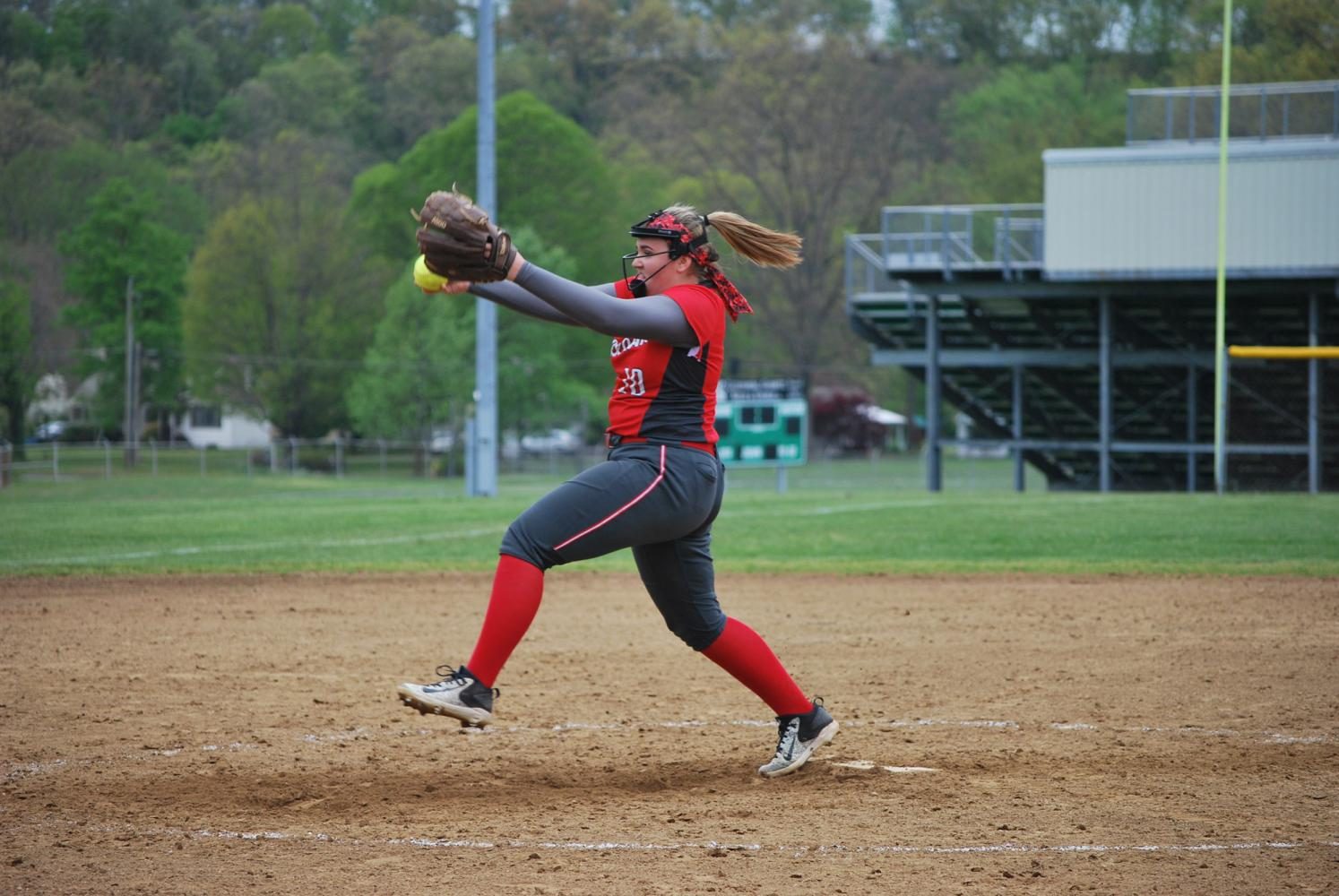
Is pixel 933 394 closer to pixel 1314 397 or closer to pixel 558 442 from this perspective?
pixel 1314 397

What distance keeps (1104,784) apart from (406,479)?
140 feet

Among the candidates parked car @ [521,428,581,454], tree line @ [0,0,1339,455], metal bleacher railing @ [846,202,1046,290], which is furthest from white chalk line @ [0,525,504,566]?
parked car @ [521,428,581,454]

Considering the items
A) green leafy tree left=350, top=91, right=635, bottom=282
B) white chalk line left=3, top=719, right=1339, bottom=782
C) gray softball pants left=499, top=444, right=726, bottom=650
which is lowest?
white chalk line left=3, top=719, right=1339, bottom=782

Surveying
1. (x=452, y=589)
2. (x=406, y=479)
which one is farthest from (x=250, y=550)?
(x=406, y=479)

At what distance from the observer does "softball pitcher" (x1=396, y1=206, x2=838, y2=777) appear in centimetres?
519

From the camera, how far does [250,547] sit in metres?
15.3

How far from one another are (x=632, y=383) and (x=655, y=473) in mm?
354

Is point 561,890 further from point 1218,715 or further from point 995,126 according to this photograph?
point 995,126

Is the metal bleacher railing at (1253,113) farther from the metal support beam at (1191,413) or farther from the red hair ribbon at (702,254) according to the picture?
the red hair ribbon at (702,254)

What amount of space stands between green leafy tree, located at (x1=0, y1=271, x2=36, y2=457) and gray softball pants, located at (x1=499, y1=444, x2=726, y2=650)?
4484 centimetres

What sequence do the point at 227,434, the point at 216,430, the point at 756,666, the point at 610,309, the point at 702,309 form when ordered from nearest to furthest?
the point at 610,309 < the point at 702,309 < the point at 756,666 < the point at 227,434 < the point at 216,430

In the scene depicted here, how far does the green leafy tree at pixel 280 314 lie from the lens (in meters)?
54.7

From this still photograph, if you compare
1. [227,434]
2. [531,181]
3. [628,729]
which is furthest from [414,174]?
[628,729]

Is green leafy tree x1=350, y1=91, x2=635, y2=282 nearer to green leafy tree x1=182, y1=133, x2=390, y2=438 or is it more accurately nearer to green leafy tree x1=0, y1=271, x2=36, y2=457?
green leafy tree x1=182, y1=133, x2=390, y2=438
